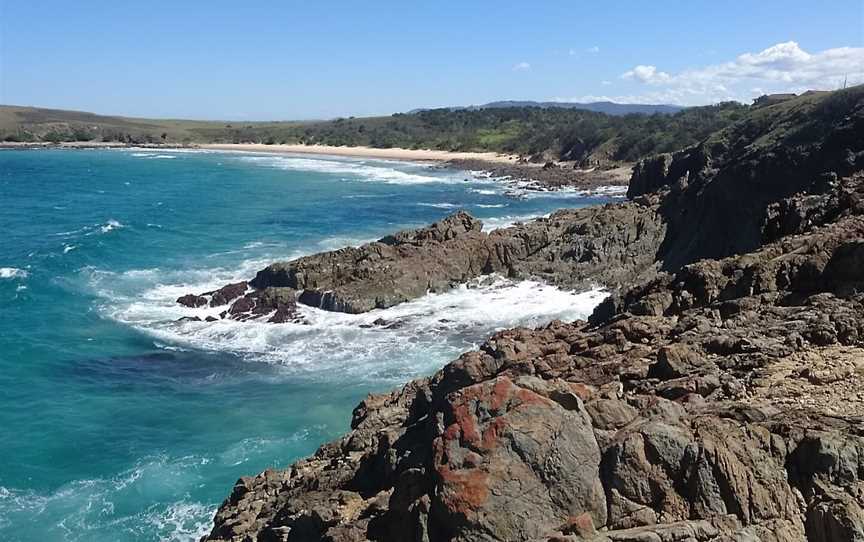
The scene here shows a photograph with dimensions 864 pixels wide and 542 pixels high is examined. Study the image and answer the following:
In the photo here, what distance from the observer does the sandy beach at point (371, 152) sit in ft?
404

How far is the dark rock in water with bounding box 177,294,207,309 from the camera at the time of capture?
35.5 meters

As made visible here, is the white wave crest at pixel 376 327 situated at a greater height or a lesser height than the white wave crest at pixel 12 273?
lesser

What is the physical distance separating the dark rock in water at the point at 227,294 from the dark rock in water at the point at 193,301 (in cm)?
42

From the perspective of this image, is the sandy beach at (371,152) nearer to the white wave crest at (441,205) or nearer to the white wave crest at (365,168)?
the white wave crest at (365,168)

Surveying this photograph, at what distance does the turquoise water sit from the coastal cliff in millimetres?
4974

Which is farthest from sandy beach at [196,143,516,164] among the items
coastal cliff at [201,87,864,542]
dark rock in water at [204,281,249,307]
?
coastal cliff at [201,87,864,542]

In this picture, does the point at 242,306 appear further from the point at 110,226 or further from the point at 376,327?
the point at 110,226

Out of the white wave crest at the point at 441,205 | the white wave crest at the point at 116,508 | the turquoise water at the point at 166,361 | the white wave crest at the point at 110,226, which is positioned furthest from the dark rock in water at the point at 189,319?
the white wave crest at the point at 441,205

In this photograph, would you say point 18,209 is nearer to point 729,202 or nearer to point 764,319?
point 729,202

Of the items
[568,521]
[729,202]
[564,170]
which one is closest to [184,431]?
[568,521]

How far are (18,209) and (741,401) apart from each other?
2744 inches

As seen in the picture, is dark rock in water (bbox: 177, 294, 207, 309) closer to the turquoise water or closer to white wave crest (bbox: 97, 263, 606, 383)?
white wave crest (bbox: 97, 263, 606, 383)

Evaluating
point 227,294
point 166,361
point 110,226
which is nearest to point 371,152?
point 110,226

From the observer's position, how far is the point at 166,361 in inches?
1129
